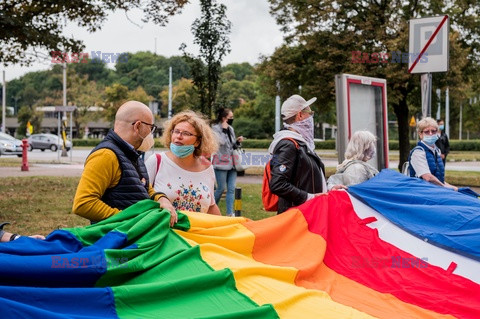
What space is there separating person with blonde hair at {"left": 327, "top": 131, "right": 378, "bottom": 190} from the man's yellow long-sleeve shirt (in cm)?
259

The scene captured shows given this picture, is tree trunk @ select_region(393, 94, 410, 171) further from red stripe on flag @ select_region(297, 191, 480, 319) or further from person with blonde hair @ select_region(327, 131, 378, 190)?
red stripe on flag @ select_region(297, 191, 480, 319)

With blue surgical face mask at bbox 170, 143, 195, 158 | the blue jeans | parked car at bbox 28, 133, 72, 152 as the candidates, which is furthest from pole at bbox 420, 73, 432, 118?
parked car at bbox 28, 133, 72, 152

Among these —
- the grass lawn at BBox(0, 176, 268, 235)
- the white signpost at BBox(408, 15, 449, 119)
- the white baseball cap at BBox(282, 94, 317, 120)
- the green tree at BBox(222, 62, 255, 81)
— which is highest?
the green tree at BBox(222, 62, 255, 81)

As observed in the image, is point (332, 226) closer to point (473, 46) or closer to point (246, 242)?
point (246, 242)

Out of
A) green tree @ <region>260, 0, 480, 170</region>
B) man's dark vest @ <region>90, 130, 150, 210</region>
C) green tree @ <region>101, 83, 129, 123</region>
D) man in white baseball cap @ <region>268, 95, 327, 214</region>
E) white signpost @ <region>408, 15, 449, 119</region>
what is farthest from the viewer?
green tree @ <region>101, 83, 129, 123</region>

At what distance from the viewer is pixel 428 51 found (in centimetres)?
994

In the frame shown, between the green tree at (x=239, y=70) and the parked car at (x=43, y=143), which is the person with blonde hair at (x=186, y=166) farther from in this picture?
the green tree at (x=239, y=70)

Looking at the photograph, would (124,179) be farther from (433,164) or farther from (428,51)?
(428,51)

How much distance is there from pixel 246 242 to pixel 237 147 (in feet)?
24.3

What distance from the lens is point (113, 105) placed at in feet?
226

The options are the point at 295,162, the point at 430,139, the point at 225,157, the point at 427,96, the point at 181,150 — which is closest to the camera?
the point at 181,150

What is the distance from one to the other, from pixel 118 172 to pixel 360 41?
19.8 metres

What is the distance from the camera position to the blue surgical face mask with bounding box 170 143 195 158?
535cm

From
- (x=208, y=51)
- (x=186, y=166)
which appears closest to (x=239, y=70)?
(x=208, y=51)
